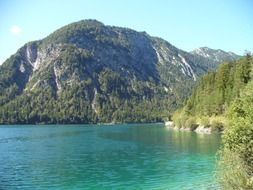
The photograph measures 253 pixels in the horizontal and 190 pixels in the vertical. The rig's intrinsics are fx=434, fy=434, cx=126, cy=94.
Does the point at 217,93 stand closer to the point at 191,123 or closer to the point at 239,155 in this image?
the point at 191,123

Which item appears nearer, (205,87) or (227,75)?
(227,75)

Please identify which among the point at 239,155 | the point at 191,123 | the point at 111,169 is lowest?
the point at 111,169

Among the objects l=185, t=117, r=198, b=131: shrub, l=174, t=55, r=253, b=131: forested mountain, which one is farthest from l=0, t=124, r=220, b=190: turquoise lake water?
l=185, t=117, r=198, b=131: shrub

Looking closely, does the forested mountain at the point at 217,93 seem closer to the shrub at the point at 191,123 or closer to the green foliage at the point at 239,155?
the shrub at the point at 191,123

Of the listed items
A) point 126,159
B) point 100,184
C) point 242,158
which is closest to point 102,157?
point 126,159

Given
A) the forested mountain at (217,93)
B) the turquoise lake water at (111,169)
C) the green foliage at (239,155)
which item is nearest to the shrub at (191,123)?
the forested mountain at (217,93)

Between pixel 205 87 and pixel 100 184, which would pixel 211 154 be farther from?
pixel 205 87

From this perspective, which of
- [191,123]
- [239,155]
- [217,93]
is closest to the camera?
[239,155]

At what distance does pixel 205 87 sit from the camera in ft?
547

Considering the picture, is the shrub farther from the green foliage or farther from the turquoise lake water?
the green foliage

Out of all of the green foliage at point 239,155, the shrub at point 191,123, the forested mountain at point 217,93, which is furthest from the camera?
the shrub at point 191,123

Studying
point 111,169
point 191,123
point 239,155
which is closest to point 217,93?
point 191,123

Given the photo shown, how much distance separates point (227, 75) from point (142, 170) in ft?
306

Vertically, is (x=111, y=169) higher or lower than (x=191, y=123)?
lower
